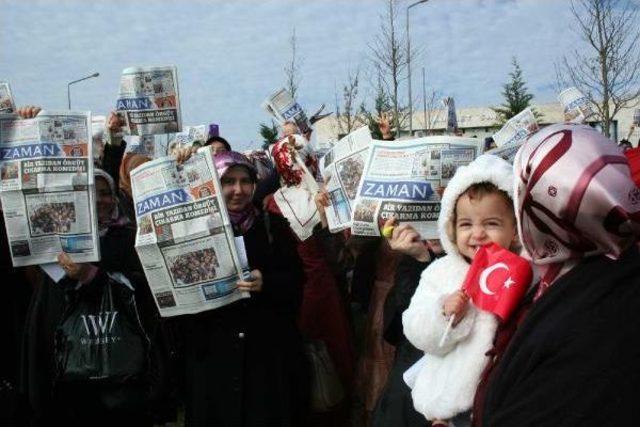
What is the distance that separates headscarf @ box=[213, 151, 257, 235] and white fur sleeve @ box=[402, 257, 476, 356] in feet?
4.11

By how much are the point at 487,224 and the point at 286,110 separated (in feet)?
10.8

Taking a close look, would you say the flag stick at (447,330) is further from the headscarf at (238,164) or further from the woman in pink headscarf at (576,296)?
the headscarf at (238,164)

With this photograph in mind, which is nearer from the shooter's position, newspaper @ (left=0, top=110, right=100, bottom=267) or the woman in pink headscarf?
the woman in pink headscarf

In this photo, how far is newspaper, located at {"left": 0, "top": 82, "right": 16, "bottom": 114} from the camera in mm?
3283

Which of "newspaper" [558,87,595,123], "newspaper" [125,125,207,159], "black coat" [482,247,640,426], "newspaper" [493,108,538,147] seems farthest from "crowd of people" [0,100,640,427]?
"newspaper" [558,87,595,123]

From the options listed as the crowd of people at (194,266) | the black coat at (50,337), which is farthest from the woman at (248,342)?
the black coat at (50,337)

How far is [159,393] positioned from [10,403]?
0.81 m

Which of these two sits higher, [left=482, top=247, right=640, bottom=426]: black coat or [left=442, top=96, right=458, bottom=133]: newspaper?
[left=442, top=96, right=458, bottom=133]: newspaper

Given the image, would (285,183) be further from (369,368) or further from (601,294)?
(601,294)

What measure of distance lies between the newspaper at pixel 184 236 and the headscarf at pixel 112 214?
1.64 feet

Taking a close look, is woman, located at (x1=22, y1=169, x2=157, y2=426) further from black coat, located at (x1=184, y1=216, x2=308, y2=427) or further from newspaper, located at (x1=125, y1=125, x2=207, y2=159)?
newspaper, located at (x1=125, y1=125, x2=207, y2=159)

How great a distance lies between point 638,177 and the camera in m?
2.24

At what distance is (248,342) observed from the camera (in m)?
3.18

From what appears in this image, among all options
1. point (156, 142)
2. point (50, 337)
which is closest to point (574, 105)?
point (156, 142)
